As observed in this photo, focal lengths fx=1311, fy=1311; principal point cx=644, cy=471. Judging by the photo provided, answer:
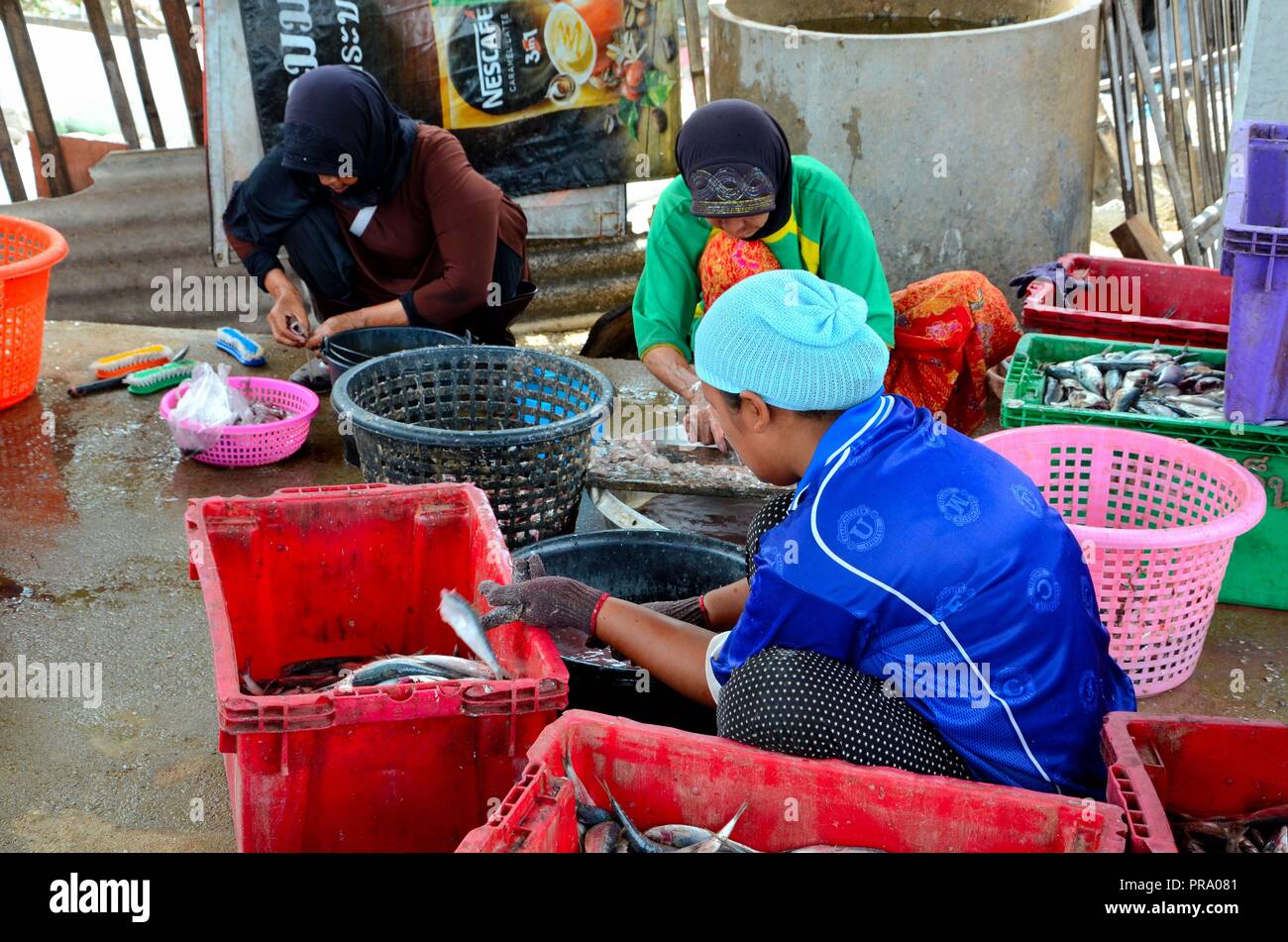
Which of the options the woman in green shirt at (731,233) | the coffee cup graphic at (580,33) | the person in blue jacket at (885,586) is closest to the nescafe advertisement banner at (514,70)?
the coffee cup graphic at (580,33)

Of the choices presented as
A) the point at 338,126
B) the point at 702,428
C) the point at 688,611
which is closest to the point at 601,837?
the point at 688,611

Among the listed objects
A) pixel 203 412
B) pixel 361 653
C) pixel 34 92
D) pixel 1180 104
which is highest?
pixel 34 92

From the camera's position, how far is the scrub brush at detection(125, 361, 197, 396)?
5348 millimetres

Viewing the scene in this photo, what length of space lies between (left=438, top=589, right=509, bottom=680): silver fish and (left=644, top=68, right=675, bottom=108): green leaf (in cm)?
479

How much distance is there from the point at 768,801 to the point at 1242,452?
2.29 metres

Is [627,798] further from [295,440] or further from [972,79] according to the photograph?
[972,79]

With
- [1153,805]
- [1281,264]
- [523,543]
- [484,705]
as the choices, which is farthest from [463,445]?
[1281,264]

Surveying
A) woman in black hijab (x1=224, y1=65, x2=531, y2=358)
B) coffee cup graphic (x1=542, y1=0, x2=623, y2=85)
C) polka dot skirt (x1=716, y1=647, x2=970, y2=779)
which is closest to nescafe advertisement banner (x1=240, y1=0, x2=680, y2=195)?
coffee cup graphic (x1=542, y1=0, x2=623, y2=85)

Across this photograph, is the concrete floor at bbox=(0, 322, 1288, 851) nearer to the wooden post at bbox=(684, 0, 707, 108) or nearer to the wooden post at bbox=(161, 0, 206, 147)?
the wooden post at bbox=(161, 0, 206, 147)

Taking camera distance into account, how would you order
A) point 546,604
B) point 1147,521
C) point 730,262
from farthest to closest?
point 730,262, point 1147,521, point 546,604

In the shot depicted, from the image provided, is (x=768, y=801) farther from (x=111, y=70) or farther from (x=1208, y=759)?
(x=111, y=70)

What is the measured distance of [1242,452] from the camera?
3.84 meters

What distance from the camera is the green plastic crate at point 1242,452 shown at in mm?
3783

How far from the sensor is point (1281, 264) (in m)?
3.62
